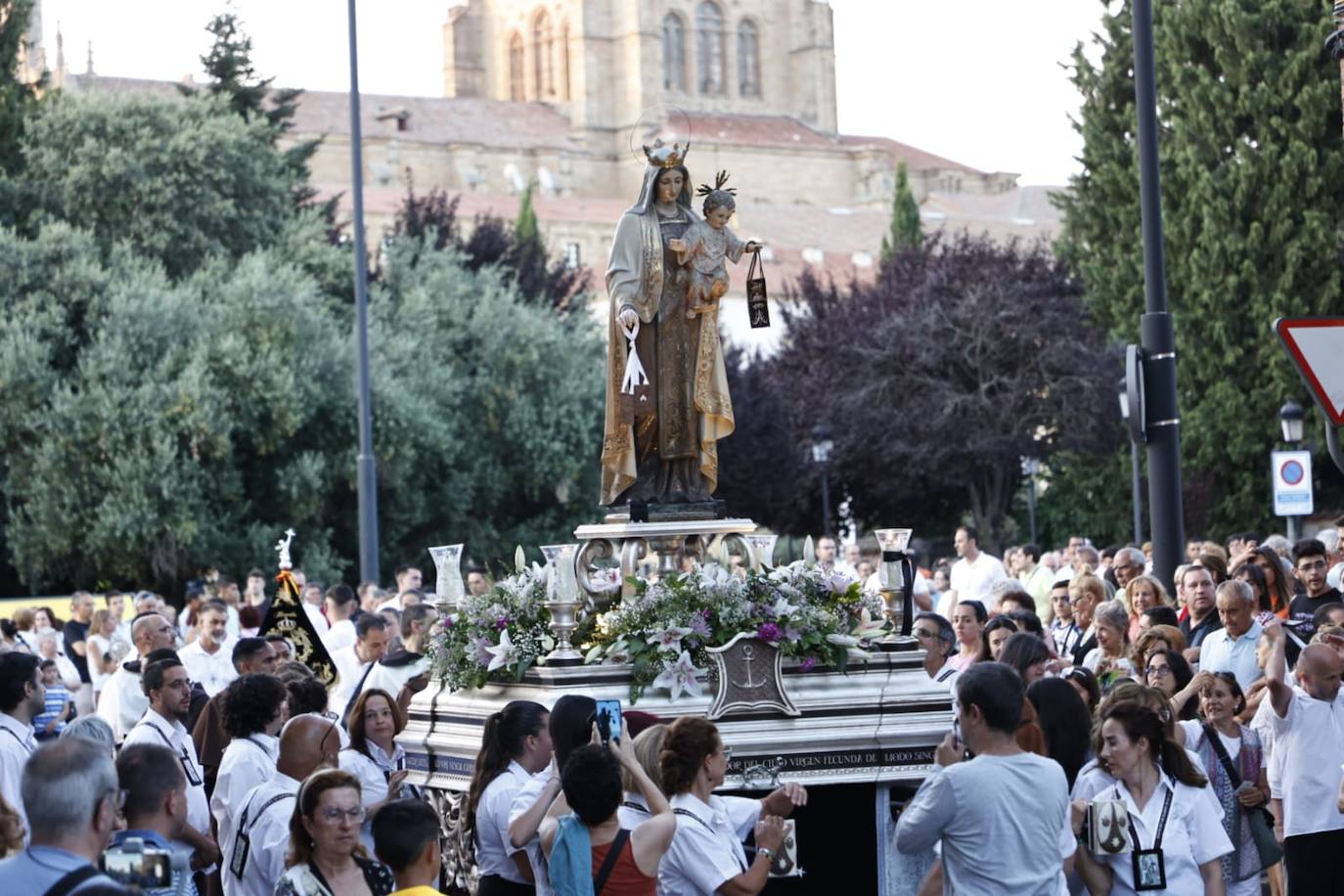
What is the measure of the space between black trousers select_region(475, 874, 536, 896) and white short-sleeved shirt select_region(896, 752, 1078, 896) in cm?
166

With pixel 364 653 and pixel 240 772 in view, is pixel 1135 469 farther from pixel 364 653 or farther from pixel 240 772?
pixel 240 772

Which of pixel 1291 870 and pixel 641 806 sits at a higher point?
pixel 641 806

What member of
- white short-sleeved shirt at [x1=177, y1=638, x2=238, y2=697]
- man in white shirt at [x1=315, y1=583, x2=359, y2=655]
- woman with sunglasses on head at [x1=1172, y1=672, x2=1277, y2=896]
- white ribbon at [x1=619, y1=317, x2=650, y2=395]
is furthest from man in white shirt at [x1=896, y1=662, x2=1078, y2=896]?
man in white shirt at [x1=315, y1=583, x2=359, y2=655]

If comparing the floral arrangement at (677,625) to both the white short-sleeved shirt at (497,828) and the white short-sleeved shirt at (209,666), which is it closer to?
the white short-sleeved shirt at (497,828)

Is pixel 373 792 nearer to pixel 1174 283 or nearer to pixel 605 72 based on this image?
pixel 1174 283

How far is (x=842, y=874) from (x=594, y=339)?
3072 centimetres

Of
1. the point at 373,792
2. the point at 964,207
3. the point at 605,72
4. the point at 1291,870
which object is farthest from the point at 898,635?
the point at 605,72

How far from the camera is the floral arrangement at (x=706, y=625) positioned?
995 centimetres

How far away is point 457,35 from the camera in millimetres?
126375

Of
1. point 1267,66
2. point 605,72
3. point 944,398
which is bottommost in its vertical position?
point 944,398

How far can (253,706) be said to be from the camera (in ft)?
28.4

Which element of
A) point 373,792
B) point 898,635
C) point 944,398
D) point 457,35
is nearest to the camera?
point 373,792

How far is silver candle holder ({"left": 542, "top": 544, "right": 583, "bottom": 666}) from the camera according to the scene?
9914mm

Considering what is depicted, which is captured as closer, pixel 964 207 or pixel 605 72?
pixel 964 207
